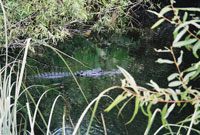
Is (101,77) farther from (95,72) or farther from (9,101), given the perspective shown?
(9,101)

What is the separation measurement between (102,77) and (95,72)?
28 centimetres

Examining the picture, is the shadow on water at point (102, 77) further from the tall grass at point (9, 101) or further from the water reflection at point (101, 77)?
the tall grass at point (9, 101)

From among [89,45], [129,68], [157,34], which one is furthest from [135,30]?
[129,68]

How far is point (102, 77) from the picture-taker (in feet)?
22.8

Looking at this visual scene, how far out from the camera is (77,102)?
541 centimetres

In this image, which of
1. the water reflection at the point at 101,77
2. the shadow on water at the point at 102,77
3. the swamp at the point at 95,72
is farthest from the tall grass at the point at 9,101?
the water reflection at the point at 101,77

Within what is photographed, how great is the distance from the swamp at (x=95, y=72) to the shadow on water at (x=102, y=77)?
0.06ft

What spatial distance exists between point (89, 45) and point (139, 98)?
9.67 m

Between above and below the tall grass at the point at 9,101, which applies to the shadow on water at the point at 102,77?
below

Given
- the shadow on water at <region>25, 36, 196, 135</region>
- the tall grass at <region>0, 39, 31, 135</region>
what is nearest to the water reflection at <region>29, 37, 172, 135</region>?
the shadow on water at <region>25, 36, 196, 135</region>

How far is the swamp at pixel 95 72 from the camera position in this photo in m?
0.79

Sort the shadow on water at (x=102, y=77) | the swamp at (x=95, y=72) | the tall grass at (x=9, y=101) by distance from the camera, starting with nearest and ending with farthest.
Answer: the swamp at (x=95, y=72) → the tall grass at (x=9, y=101) → the shadow on water at (x=102, y=77)

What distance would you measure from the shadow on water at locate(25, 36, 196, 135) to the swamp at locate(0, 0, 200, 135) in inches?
0.7

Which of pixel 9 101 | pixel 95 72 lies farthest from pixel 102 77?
pixel 9 101
